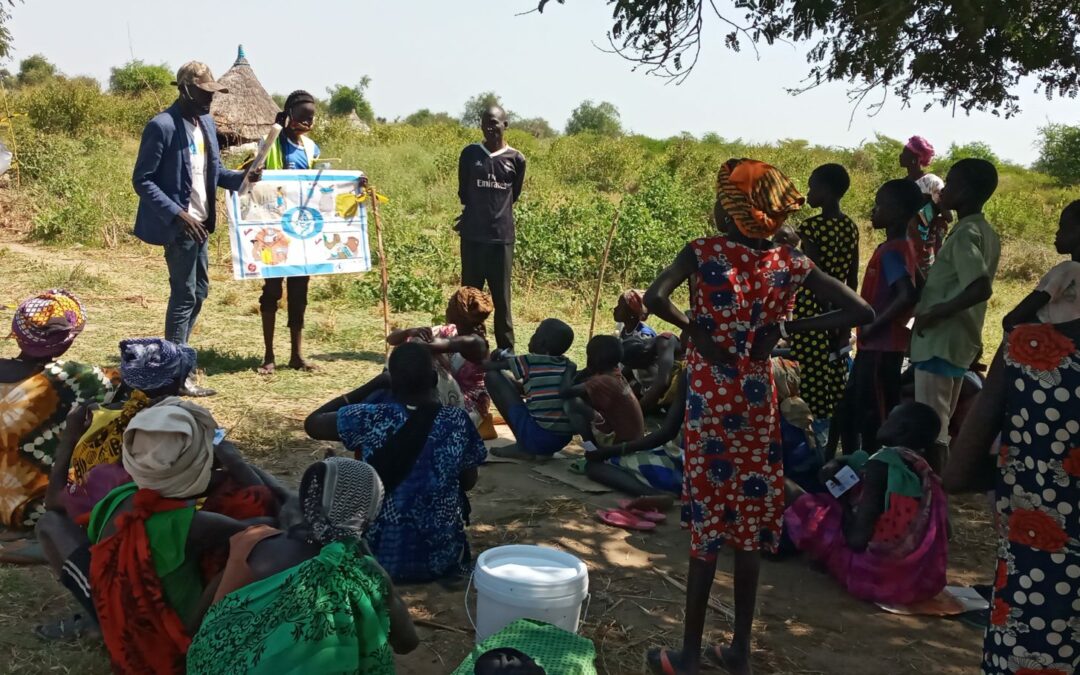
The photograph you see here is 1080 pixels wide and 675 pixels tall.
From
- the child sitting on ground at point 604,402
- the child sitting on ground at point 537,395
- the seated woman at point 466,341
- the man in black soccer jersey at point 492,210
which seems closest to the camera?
the child sitting on ground at point 604,402

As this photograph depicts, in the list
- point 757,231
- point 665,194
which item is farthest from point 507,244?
point 665,194

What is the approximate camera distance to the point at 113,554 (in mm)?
2619

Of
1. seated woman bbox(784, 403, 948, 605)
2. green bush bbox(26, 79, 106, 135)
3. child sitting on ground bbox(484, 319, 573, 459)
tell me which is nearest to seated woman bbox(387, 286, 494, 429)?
child sitting on ground bbox(484, 319, 573, 459)

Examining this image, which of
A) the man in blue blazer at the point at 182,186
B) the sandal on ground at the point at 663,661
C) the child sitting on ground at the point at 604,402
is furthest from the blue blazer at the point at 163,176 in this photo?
the sandal on ground at the point at 663,661

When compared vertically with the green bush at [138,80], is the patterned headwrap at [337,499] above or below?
below

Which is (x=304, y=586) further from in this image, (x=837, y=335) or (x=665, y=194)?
(x=665, y=194)

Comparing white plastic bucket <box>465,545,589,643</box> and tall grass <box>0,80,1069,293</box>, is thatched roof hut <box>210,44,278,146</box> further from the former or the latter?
white plastic bucket <box>465,545,589,643</box>

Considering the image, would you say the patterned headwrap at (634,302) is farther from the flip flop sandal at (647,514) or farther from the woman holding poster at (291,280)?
the woman holding poster at (291,280)

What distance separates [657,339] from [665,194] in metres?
8.04

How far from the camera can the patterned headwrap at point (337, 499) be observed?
2.30m

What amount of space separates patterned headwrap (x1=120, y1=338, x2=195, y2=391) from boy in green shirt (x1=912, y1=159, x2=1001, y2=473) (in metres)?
3.43

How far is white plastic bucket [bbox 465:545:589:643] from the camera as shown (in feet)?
9.34

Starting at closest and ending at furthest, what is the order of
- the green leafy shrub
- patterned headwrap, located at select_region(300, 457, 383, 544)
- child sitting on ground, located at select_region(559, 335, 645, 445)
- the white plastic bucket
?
1. patterned headwrap, located at select_region(300, 457, 383, 544)
2. the white plastic bucket
3. child sitting on ground, located at select_region(559, 335, 645, 445)
4. the green leafy shrub

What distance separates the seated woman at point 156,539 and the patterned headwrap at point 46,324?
128 centimetres
